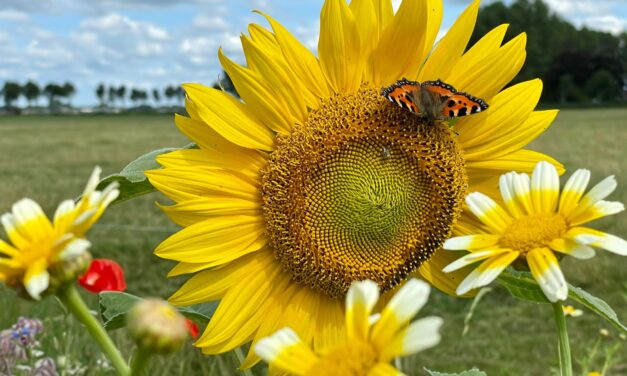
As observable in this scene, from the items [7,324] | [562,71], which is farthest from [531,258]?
[562,71]

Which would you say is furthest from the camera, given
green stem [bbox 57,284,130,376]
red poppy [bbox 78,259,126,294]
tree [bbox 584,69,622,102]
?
tree [bbox 584,69,622,102]

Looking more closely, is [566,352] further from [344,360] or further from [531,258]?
[344,360]

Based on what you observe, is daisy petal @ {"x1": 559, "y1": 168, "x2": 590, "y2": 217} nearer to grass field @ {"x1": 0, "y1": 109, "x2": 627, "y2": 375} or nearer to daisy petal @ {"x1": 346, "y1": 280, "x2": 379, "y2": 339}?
daisy petal @ {"x1": 346, "y1": 280, "x2": 379, "y2": 339}

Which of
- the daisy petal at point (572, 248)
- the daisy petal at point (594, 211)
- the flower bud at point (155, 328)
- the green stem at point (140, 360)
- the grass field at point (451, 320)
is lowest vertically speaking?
the grass field at point (451, 320)

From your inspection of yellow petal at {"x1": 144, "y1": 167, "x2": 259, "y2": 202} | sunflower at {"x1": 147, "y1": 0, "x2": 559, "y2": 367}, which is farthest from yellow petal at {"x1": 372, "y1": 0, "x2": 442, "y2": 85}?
yellow petal at {"x1": 144, "y1": 167, "x2": 259, "y2": 202}

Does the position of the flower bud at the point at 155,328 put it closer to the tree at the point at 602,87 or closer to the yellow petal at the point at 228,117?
the yellow petal at the point at 228,117

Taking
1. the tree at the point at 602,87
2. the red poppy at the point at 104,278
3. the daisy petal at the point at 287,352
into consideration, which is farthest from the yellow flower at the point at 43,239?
the tree at the point at 602,87
